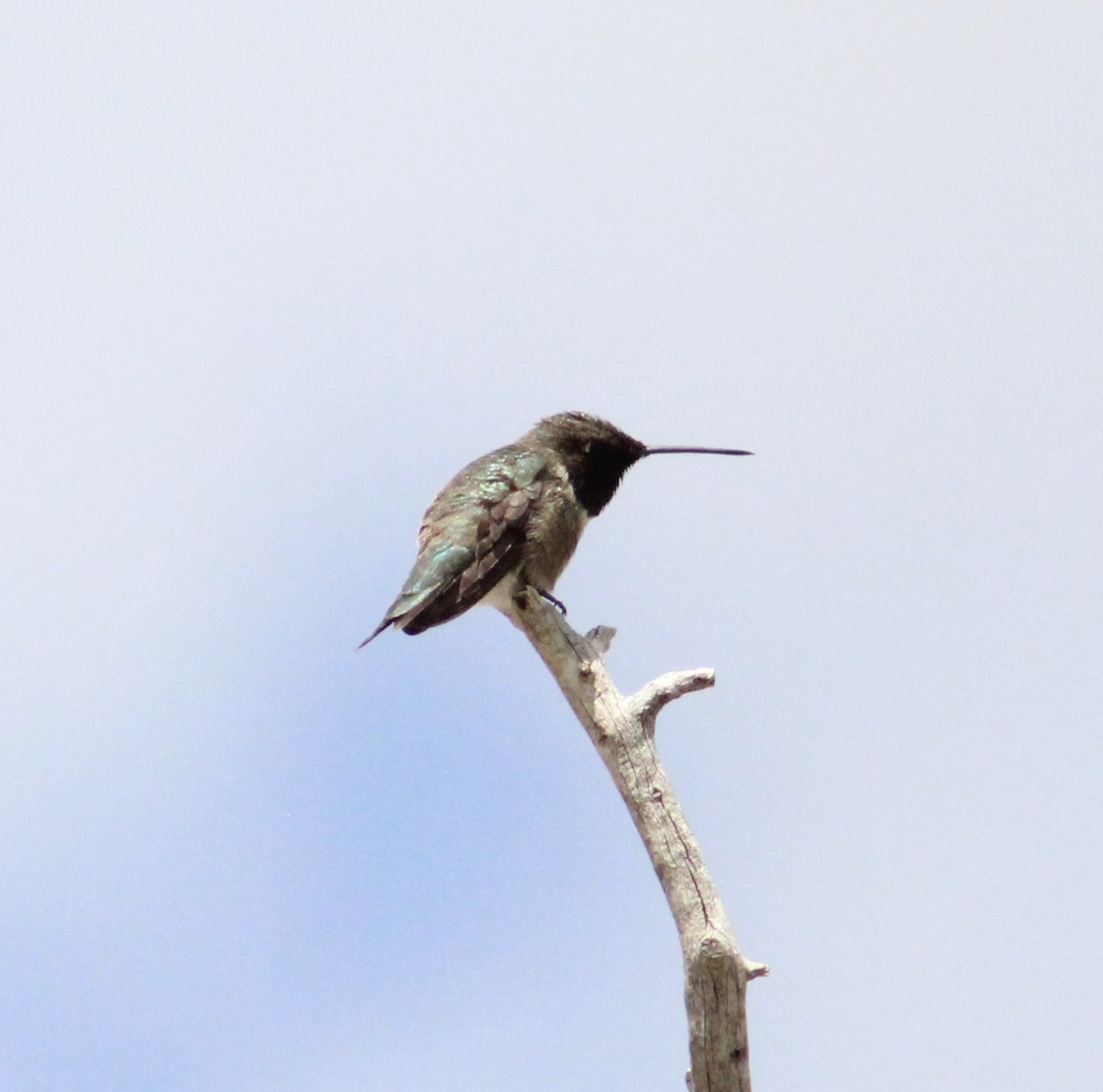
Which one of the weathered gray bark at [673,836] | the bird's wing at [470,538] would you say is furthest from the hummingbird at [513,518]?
the weathered gray bark at [673,836]

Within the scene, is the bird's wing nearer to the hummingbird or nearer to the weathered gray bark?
the hummingbird

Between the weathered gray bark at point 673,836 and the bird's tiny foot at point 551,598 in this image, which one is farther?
the bird's tiny foot at point 551,598

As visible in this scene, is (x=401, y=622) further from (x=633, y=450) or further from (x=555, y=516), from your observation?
(x=633, y=450)

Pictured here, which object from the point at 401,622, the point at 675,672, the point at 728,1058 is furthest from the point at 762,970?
the point at 401,622

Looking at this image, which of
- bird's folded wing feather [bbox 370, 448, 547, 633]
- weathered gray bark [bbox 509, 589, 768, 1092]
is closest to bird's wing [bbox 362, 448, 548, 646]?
bird's folded wing feather [bbox 370, 448, 547, 633]

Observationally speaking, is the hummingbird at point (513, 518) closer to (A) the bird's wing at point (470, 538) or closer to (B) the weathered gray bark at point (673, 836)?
(A) the bird's wing at point (470, 538)
